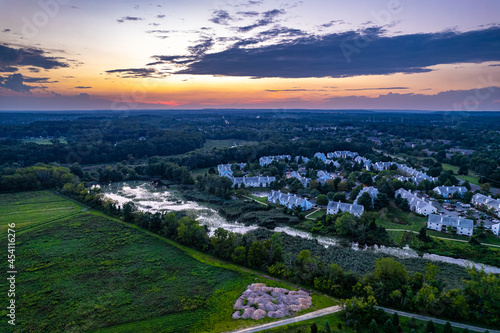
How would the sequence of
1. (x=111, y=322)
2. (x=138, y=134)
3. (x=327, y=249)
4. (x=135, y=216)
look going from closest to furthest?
(x=111, y=322) → (x=327, y=249) → (x=135, y=216) → (x=138, y=134)

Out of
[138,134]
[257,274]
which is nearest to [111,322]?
[257,274]

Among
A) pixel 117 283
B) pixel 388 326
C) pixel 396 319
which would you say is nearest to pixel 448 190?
pixel 396 319

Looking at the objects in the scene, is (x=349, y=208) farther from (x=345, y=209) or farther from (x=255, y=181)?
(x=255, y=181)

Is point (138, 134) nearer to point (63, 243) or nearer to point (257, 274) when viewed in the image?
point (63, 243)

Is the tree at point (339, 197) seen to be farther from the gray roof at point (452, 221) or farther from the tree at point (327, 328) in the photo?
the tree at point (327, 328)

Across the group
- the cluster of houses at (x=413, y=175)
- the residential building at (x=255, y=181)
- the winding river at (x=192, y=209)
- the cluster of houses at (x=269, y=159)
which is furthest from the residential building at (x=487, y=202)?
the cluster of houses at (x=269, y=159)

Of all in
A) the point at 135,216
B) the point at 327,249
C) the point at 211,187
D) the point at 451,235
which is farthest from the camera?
the point at 211,187
